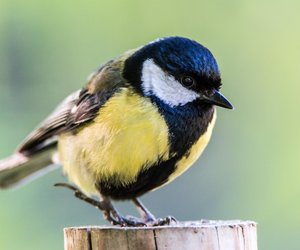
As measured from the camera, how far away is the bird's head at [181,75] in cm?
302

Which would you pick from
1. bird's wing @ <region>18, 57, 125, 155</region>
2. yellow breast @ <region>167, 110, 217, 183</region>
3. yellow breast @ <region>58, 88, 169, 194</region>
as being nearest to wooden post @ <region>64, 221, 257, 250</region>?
yellow breast @ <region>58, 88, 169, 194</region>

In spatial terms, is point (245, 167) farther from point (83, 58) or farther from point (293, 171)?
point (83, 58)

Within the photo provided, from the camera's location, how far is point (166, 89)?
3.08 m

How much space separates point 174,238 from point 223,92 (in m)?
3.09

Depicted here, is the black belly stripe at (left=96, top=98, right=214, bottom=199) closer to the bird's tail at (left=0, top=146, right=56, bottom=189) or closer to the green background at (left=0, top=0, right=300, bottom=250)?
the bird's tail at (left=0, top=146, right=56, bottom=189)

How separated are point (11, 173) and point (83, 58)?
1931 millimetres

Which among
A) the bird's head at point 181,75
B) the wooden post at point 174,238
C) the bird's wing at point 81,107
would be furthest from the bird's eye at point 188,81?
the wooden post at point 174,238

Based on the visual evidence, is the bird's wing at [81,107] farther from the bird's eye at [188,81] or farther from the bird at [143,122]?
the bird's eye at [188,81]

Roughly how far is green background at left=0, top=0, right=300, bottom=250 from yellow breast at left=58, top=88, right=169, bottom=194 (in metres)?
1.44

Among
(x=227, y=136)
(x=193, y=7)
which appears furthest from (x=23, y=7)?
(x=227, y=136)

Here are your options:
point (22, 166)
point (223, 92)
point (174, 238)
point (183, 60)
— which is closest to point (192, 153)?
point (183, 60)

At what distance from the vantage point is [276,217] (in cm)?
478

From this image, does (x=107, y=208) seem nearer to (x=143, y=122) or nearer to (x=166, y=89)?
(x=143, y=122)

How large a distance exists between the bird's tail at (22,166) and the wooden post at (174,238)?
1.24 meters
